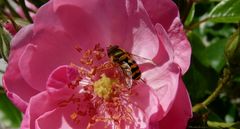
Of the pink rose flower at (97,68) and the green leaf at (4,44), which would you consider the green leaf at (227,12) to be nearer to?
the pink rose flower at (97,68)

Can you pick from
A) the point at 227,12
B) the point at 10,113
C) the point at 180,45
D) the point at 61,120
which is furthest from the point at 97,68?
the point at 10,113

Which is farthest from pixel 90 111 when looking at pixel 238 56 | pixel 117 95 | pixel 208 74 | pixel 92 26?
pixel 208 74

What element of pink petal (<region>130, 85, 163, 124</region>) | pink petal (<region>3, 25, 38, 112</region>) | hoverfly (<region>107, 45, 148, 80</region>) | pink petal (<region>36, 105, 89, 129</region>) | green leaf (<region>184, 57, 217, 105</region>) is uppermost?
pink petal (<region>3, 25, 38, 112</region>)

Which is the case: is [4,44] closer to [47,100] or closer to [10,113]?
[47,100]

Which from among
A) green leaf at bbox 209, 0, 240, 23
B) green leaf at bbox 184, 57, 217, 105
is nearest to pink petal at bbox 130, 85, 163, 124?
green leaf at bbox 209, 0, 240, 23

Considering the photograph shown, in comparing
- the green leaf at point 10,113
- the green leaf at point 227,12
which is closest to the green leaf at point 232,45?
the green leaf at point 227,12

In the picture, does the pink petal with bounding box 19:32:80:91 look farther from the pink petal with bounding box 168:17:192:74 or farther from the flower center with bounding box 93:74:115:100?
the pink petal with bounding box 168:17:192:74
